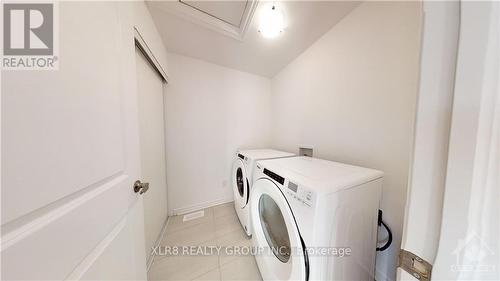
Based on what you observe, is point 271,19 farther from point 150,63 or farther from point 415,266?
point 415,266

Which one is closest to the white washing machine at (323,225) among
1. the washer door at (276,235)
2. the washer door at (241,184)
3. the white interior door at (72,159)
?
the washer door at (276,235)

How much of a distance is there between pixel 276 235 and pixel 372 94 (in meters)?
1.23

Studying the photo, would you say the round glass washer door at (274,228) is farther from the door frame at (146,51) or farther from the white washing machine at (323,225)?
the door frame at (146,51)

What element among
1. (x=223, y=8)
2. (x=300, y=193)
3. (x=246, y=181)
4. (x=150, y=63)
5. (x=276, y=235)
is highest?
(x=223, y=8)

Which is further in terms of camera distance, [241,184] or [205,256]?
[241,184]

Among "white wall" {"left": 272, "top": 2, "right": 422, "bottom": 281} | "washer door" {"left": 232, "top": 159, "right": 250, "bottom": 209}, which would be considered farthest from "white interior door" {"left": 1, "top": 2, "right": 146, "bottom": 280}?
"white wall" {"left": 272, "top": 2, "right": 422, "bottom": 281}

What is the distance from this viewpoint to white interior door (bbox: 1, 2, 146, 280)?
0.99 feet

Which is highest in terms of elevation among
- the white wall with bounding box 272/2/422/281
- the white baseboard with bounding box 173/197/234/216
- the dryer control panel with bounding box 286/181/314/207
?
the white wall with bounding box 272/2/422/281

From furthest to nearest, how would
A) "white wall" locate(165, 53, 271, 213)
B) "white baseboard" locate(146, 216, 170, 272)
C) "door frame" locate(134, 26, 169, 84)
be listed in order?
"white wall" locate(165, 53, 271, 213) < "white baseboard" locate(146, 216, 170, 272) < "door frame" locate(134, 26, 169, 84)

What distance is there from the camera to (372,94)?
1093mm

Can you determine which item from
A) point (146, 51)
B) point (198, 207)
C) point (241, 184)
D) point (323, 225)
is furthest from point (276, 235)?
point (146, 51)

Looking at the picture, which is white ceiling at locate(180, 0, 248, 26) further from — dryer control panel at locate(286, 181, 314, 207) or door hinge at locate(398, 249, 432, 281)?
door hinge at locate(398, 249, 432, 281)

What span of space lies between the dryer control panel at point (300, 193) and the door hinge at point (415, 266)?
33 centimetres

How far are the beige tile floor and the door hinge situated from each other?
1.19 m
